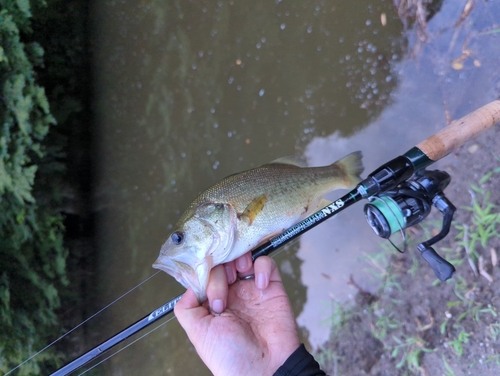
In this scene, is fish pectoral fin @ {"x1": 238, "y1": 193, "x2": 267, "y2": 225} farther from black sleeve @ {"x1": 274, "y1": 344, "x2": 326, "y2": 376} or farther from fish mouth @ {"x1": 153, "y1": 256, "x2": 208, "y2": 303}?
black sleeve @ {"x1": 274, "y1": 344, "x2": 326, "y2": 376}

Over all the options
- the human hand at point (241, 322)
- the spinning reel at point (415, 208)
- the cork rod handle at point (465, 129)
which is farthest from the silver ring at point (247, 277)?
the cork rod handle at point (465, 129)

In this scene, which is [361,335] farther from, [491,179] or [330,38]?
[330,38]

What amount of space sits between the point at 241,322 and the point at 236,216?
49cm

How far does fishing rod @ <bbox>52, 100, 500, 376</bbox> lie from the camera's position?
148 cm

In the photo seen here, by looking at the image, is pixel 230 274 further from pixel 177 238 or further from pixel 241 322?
pixel 177 238

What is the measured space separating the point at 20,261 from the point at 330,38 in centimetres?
310

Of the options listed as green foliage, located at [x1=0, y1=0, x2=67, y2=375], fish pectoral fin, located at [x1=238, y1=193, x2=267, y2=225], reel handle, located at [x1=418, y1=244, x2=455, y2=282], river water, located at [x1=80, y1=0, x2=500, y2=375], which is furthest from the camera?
green foliage, located at [x1=0, y1=0, x2=67, y2=375]

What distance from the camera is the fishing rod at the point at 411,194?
1.48 metres

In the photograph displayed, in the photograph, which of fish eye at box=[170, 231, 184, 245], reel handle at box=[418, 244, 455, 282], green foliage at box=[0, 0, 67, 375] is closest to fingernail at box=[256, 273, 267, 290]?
fish eye at box=[170, 231, 184, 245]

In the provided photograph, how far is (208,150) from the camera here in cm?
337

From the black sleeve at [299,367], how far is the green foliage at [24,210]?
2357 millimetres

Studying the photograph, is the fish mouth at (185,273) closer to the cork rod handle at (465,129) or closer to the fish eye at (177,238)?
the fish eye at (177,238)

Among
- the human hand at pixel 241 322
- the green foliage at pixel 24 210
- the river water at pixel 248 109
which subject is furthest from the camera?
the green foliage at pixel 24 210

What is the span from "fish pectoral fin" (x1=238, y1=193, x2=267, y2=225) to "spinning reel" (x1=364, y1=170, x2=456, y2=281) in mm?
476
